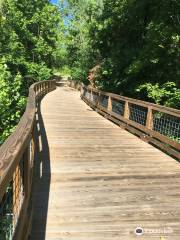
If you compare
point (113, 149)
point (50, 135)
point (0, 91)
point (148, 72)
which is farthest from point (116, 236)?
point (0, 91)

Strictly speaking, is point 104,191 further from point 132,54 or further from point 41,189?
point 132,54

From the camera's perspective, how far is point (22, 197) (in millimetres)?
3668

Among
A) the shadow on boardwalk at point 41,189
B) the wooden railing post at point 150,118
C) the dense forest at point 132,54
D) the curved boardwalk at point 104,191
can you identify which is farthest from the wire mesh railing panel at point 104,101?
the shadow on boardwalk at point 41,189

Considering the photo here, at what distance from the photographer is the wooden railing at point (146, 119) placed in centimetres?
735

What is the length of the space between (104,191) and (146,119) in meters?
3.94

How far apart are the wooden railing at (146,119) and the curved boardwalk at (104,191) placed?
0.96 feet

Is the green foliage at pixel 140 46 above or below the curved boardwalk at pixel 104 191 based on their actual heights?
above

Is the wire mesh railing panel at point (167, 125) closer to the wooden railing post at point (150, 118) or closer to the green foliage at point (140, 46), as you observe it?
the wooden railing post at point (150, 118)

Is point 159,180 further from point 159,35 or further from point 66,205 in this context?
point 159,35

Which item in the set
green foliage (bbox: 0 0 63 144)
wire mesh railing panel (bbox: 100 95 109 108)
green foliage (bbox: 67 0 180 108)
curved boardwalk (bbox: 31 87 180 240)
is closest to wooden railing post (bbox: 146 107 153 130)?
curved boardwalk (bbox: 31 87 180 240)

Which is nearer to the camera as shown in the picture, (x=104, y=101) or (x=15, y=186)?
(x=15, y=186)

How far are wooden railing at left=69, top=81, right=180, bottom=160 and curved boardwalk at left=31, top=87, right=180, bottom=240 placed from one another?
0.29 meters

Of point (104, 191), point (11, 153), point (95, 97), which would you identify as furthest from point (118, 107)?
point (11, 153)

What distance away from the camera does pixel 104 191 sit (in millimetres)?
4953
